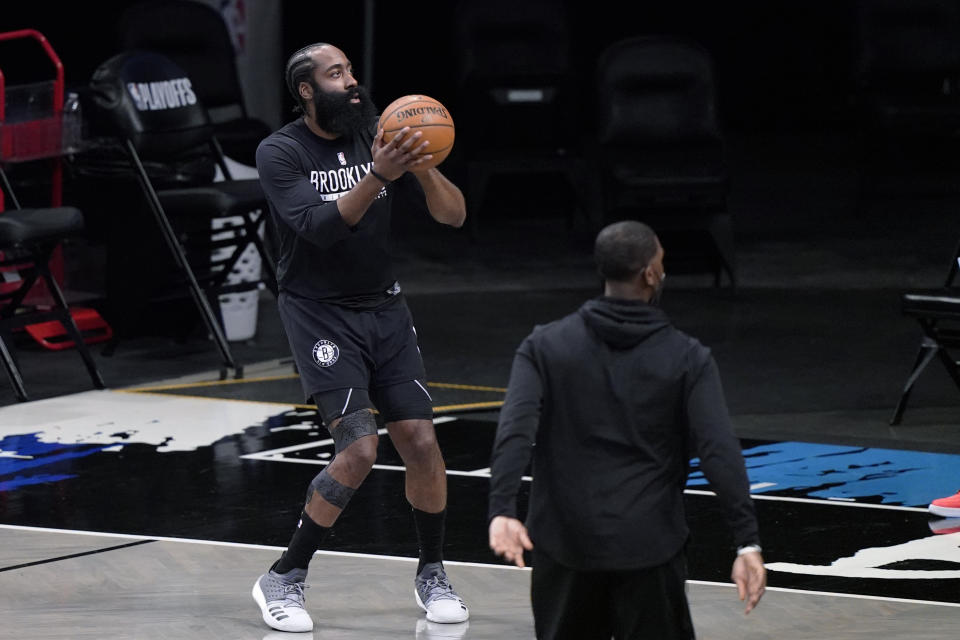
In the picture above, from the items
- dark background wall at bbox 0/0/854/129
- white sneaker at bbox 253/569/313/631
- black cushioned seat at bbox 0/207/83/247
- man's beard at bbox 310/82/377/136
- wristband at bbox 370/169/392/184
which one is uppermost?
man's beard at bbox 310/82/377/136

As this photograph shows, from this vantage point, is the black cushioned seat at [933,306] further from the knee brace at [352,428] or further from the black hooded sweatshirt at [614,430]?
the black hooded sweatshirt at [614,430]

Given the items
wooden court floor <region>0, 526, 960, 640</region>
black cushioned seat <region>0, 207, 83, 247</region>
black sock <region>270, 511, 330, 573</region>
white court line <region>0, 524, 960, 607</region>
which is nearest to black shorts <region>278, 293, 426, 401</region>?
black sock <region>270, 511, 330, 573</region>

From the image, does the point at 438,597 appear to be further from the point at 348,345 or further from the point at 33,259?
the point at 33,259

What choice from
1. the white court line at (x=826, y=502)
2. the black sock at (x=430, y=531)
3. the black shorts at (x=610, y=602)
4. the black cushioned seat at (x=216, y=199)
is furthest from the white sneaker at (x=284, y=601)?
the black cushioned seat at (x=216, y=199)

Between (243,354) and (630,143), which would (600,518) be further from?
(630,143)

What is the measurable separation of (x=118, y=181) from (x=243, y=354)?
3.95ft

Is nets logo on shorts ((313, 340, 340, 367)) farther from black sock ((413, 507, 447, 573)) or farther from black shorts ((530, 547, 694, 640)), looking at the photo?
black shorts ((530, 547, 694, 640))

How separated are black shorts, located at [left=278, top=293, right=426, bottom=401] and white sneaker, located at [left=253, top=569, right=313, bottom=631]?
0.55 meters

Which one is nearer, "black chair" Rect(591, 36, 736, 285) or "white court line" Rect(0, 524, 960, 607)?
"white court line" Rect(0, 524, 960, 607)

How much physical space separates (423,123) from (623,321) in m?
1.30

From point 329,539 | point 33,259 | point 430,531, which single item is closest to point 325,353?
point 430,531

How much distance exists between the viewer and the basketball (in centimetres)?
499

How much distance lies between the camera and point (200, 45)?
11.8m

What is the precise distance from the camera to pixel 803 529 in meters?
6.47
